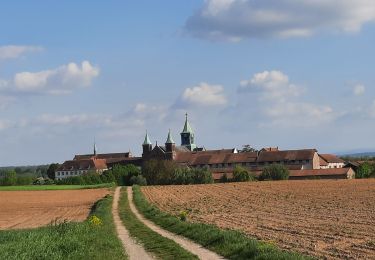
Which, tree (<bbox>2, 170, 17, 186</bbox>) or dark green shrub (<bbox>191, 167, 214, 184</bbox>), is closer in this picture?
dark green shrub (<bbox>191, 167, 214, 184</bbox>)

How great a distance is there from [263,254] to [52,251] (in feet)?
24.8

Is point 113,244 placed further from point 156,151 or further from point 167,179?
point 156,151

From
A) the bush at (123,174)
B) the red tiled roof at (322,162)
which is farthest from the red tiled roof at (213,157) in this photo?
the bush at (123,174)

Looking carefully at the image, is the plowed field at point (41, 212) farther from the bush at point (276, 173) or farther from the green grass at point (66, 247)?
the bush at point (276, 173)

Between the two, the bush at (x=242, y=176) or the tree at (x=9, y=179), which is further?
the tree at (x=9, y=179)

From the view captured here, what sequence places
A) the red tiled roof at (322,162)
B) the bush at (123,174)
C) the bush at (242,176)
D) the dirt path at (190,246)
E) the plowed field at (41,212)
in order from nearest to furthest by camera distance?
the dirt path at (190,246) < the plowed field at (41,212) < the bush at (242,176) < the bush at (123,174) < the red tiled roof at (322,162)

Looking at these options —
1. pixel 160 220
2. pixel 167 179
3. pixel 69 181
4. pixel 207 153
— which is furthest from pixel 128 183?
pixel 160 220

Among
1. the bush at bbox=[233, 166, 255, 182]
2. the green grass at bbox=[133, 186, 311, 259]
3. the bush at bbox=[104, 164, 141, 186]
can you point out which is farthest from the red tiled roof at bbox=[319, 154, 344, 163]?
the green grass at bbox=[133, 186, 311, 259]

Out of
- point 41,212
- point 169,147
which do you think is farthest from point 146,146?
point 41,212

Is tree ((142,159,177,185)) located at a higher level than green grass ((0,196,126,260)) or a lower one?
higher

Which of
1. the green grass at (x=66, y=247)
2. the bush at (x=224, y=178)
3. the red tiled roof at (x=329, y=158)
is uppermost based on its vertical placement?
Result: the red tiled roof at (x=329, y=158)

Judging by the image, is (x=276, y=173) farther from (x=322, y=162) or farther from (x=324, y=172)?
(x=322, y=162)

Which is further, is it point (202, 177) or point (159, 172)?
point (159, 172)

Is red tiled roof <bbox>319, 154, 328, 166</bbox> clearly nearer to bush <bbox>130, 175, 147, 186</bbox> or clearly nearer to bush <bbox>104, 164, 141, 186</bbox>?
bush <bbox>104, 164, 141, 186</bbox>
